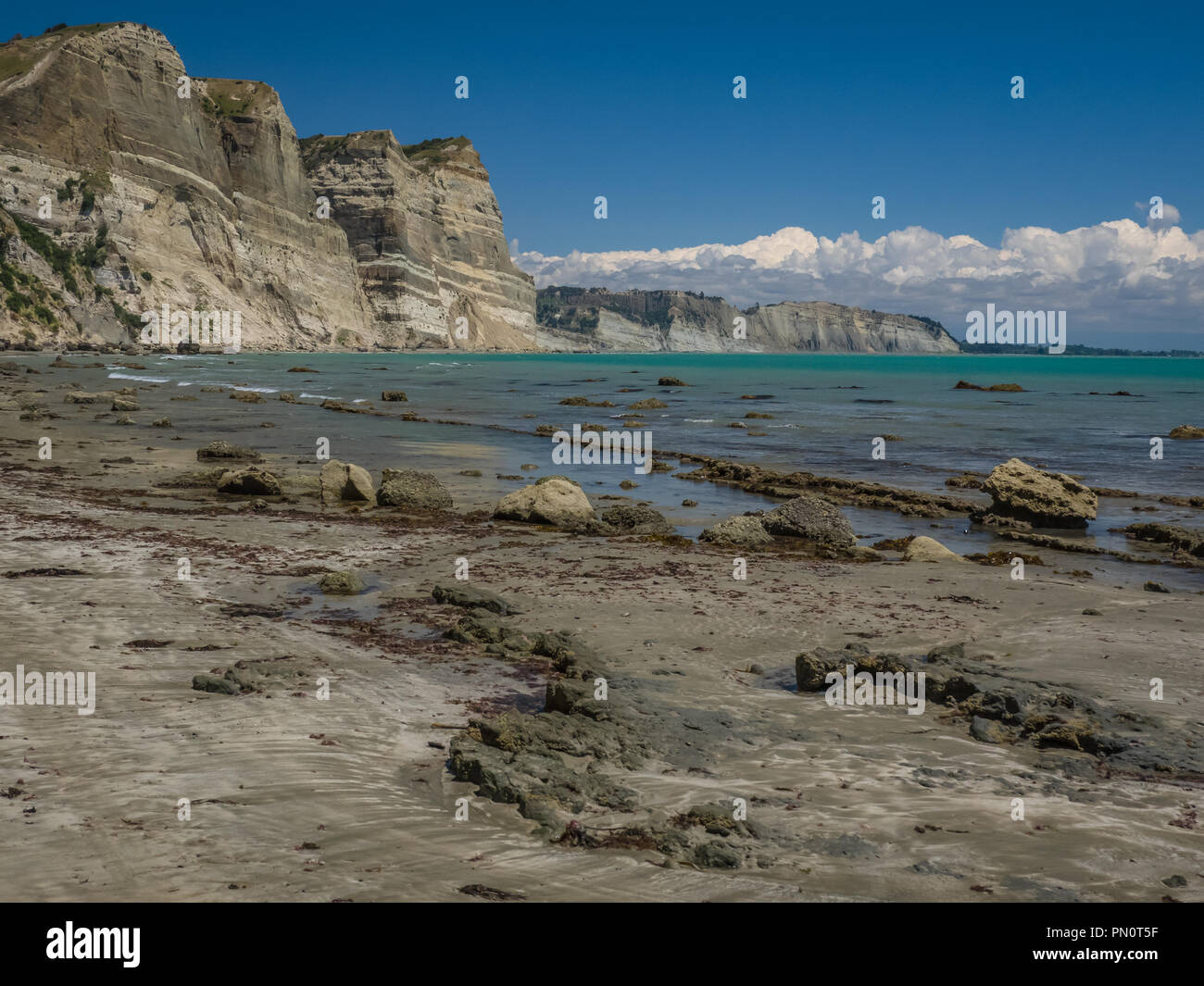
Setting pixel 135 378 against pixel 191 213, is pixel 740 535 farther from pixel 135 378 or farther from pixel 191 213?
pixel 191 213

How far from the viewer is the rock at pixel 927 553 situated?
614 inches

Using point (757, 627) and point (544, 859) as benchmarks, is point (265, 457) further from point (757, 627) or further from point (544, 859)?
point (544, 859)

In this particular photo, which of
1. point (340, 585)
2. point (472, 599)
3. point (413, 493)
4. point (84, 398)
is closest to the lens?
point (472, 599)

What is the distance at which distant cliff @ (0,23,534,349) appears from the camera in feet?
307

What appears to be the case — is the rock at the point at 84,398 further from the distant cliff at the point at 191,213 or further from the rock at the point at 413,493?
the distant cliff at the point at 191,213

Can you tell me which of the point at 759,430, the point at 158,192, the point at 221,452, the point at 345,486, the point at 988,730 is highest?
the point at 158,192

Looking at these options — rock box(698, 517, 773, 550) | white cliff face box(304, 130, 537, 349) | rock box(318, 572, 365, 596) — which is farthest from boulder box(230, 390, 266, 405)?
white cliff face box(304, 130, 537, 349)

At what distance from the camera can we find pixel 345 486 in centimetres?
1973

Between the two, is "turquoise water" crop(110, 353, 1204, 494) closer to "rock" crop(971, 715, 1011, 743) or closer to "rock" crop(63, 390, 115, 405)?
"rock" crop(63, 390, 115, 405)

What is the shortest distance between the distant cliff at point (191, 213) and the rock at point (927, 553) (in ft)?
310

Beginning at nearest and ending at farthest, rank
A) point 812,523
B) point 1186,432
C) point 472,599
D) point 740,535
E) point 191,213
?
point 472,599 → point 740,535 → point 812,523 → point 1186,432 → point 191,213

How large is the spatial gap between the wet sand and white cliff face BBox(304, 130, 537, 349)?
5540 inches

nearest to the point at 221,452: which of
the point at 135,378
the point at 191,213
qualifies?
the point at 135,378

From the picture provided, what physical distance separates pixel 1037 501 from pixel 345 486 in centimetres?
1506
